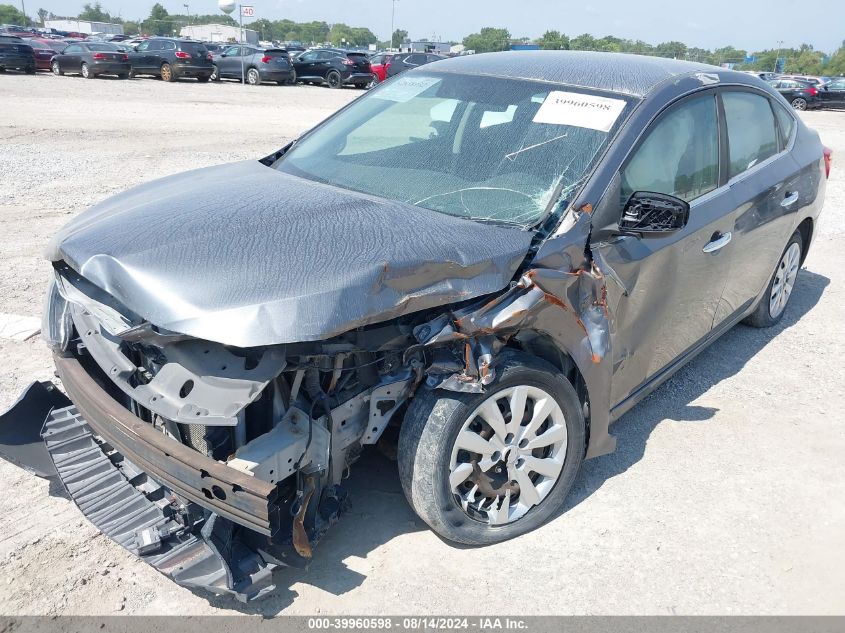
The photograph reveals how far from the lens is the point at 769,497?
3393 millimetres

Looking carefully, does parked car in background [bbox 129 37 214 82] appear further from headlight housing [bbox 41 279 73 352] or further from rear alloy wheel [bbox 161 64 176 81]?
headlight housing [bbox 41 279 73 352]

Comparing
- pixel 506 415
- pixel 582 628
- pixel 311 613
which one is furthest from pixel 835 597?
pixel 311 613

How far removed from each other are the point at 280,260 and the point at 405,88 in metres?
2.01

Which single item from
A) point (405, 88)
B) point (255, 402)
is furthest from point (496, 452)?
point (405, 88)

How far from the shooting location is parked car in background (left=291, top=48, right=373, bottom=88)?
89.8 ft

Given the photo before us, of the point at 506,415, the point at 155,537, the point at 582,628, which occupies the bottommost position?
the point at 582,628

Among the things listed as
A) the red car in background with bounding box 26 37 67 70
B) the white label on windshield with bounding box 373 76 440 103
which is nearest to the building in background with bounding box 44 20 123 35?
the red car in background with bounding box 26 37 67 70

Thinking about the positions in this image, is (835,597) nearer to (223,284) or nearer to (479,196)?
(479,196)

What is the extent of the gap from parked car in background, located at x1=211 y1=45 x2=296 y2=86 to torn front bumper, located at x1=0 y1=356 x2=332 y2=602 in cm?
2532

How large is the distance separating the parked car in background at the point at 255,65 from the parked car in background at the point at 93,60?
10.8 ft

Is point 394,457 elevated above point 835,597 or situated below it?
above

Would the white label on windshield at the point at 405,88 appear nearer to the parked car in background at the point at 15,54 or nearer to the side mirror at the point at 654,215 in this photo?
the side mirror at the point at 654,215

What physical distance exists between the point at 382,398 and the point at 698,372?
2.74 meters

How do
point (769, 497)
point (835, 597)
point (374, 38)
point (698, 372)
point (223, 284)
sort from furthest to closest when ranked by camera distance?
1. point (374, 38)
2. point (698, 372)
3. point (769, 497)
4. point (835, 597)
5. point (223, 284)
